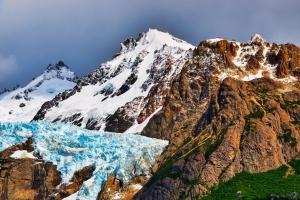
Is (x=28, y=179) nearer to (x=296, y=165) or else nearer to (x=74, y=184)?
(x=74, y=184)

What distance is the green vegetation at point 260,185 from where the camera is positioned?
3669 inches

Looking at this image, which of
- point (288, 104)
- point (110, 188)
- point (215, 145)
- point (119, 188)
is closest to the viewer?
point (215, 145)

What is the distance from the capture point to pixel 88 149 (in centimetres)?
15488

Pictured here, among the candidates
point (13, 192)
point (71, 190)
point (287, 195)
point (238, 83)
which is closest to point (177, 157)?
point (238, 83)

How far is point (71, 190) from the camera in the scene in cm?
15000

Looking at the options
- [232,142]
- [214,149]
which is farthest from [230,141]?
[214,149]

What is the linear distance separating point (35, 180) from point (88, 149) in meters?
16.0

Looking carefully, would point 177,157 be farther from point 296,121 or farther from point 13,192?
point 13,192

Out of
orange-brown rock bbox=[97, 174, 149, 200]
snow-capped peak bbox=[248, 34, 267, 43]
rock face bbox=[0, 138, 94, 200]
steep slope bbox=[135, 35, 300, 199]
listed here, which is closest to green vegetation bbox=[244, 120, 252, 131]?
steep slope bbox=[135, 35, 300, 199]

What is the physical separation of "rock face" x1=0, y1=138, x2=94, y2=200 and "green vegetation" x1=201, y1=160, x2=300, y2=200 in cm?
5756

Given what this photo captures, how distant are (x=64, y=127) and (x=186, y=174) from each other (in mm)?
75775

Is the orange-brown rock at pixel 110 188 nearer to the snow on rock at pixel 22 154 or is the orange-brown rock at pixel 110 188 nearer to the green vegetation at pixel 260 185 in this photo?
the snow on rock at pixel 22 154

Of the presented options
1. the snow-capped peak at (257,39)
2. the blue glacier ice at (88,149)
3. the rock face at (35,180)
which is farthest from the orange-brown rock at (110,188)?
the snow-capped peak at (257,39)

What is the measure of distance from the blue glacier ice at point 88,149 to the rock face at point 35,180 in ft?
7.43
